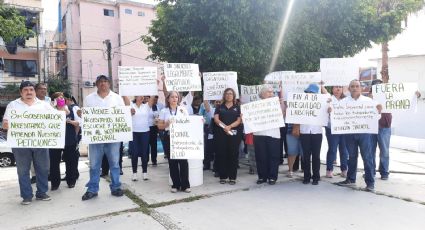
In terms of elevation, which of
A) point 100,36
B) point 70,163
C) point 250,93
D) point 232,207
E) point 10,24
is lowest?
point 232,207

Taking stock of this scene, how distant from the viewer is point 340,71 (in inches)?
285

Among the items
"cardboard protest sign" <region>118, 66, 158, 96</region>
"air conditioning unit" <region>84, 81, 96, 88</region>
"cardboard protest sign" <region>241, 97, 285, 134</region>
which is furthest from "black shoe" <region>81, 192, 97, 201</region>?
"air conditioning unit" <region>84, 81, 96, 88</region>

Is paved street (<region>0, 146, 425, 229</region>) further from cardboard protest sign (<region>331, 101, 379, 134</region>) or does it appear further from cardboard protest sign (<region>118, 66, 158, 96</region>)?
cardboard protest sign (<region>118, 66, 158, 96</region>)

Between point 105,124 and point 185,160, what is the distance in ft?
4.83

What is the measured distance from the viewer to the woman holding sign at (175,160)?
615cm

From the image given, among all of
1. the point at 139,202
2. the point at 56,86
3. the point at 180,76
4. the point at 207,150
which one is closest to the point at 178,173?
the point at 139,202

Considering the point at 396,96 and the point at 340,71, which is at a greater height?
the point at 340,71

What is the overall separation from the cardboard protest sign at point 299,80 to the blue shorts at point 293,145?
1102 mm

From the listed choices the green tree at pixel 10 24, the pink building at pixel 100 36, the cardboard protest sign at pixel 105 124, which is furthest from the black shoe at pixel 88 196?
the pink building at pixel 100 36

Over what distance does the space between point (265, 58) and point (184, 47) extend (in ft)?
6.17

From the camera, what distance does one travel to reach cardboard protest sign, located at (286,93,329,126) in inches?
251

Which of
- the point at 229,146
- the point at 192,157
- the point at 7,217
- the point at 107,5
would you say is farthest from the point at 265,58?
the point at 107,5

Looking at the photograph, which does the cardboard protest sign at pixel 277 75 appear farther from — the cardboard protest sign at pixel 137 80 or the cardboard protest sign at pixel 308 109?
the cardboard protest sign at pixel 137 80

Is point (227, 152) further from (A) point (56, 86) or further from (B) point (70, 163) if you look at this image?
(A) point (56, 86)
